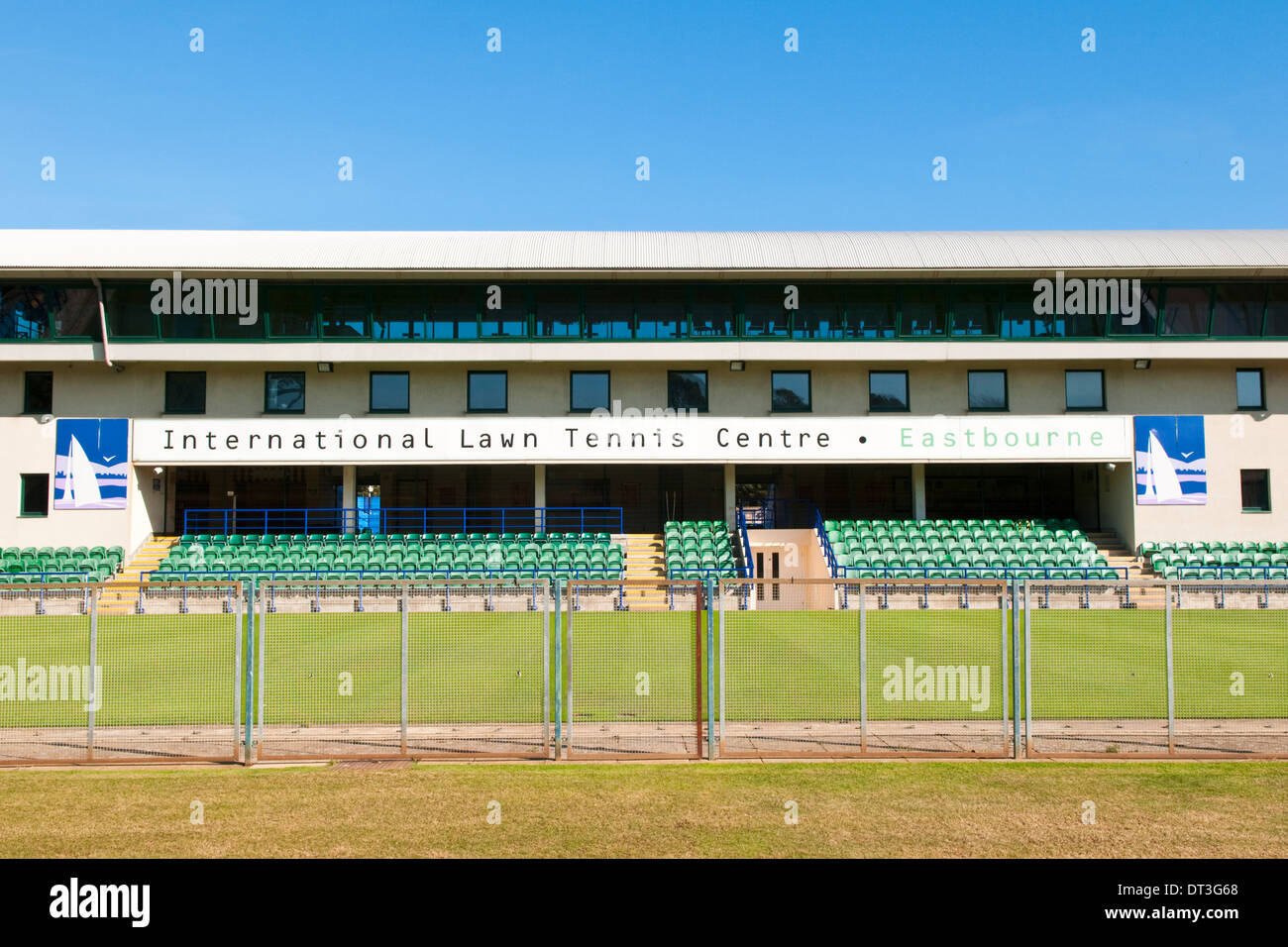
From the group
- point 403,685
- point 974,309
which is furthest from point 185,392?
point 974,309

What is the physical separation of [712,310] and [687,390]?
2761mm

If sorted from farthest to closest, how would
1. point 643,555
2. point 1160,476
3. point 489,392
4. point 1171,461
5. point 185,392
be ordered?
point 489,392 < point 185,392 < point 1171,461 < point 1160,476 < point 643,555

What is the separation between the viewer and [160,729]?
12516 mm

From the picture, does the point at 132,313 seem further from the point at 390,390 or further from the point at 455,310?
the point at 455,310

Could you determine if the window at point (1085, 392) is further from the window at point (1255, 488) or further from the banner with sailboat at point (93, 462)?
the banner with sailboat at point (93, 462)

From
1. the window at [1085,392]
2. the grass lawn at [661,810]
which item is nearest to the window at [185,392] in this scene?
the grass lawn at [661,810]

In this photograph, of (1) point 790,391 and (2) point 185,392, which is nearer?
(2) point 185,392

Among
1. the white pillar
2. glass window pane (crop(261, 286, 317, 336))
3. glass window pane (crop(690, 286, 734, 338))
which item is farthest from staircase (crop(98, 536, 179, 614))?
glass window pane (crop(690, 286, 734, 338))

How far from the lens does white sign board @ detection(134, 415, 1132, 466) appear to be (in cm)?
3184

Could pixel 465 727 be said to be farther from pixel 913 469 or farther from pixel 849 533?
pixel 913 469

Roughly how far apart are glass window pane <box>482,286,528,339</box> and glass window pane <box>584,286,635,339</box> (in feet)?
6.75

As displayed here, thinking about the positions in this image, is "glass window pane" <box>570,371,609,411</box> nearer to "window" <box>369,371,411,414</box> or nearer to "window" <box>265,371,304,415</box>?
"window" <box>369,371,411,414</box>

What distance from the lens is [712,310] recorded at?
32.2 m

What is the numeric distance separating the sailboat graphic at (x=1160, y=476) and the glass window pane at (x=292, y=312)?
27243 millimetres
